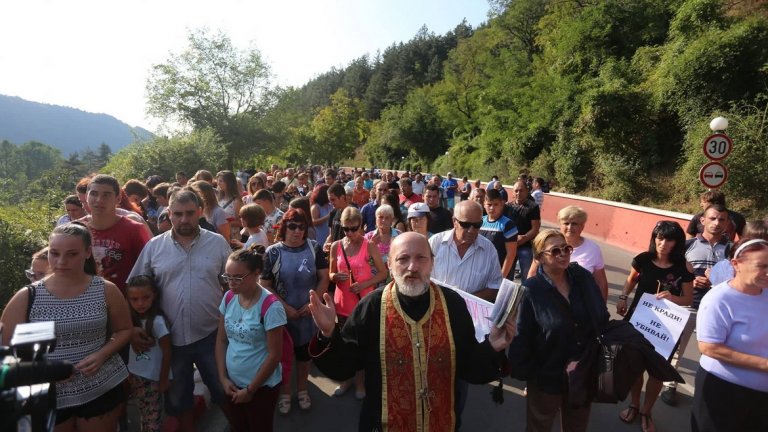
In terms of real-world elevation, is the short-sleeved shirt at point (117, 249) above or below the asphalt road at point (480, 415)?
above

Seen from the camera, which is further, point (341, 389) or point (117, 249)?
point (341, 389)

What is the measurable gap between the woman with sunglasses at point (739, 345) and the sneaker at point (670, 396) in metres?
1.66

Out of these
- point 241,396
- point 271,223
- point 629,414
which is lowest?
point 629,414

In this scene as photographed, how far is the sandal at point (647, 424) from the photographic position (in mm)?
3598

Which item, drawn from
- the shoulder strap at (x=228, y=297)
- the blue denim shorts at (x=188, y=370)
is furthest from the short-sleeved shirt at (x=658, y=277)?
the blue denim shorts at (x=188, y=370)

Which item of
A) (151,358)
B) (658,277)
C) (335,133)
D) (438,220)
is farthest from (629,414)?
(335,133)

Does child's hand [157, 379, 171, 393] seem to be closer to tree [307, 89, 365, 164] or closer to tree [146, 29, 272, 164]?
tree [146, 29, 272, 164]

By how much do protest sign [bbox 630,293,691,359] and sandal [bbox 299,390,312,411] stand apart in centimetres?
306

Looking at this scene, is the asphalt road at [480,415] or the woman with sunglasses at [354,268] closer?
the asphalt road at [480,415]

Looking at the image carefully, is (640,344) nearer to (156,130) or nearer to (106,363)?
(106,363)

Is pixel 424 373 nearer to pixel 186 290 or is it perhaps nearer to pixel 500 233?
pixel 186 290

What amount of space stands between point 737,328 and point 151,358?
3909mm

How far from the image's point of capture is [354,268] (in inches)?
164

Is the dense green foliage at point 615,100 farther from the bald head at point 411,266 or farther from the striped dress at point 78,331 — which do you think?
the striped dress at point 78,331
